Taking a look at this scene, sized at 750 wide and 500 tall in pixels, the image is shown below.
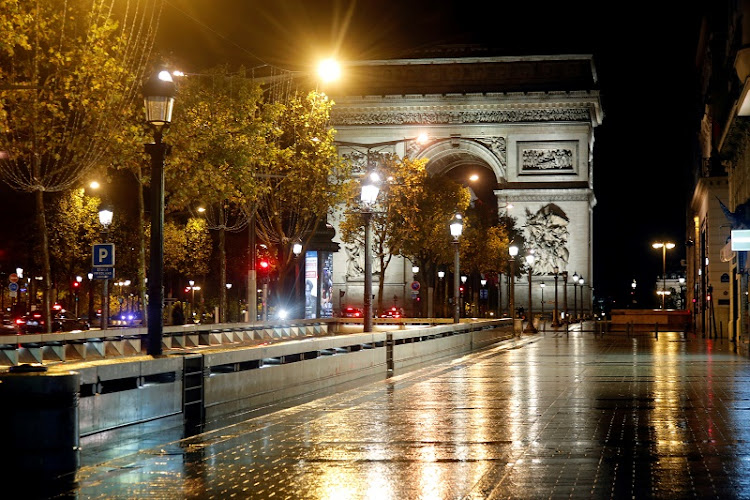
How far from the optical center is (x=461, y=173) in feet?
364

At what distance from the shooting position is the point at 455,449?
12.4m

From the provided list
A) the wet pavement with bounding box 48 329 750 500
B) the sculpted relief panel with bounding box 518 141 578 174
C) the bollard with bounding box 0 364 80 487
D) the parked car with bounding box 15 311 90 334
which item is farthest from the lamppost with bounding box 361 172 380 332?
the sculpted relief panel with bounding box 518 141 578 174

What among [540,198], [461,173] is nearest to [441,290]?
[540,198]

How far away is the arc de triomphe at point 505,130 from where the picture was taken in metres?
84.7

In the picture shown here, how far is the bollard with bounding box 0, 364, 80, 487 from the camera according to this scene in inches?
449

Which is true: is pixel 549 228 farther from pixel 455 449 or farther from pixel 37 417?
pixel 37 417

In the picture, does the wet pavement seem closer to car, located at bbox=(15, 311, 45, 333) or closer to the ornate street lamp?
the ornate street lamp

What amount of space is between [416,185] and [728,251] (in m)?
25.1

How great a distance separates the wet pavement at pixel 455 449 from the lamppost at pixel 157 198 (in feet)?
5.11

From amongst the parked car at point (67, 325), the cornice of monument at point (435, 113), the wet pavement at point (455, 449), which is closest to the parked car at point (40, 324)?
the parked car at point (67, 325)

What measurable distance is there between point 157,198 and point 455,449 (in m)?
5.91

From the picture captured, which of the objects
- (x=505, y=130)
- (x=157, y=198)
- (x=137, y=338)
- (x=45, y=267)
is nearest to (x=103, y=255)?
(x=137, y=338)

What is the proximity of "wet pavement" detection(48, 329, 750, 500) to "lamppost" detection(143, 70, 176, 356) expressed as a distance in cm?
156

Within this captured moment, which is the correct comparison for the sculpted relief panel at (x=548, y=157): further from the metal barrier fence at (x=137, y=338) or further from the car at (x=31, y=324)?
the car at (x=31, y=324)
